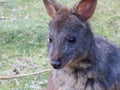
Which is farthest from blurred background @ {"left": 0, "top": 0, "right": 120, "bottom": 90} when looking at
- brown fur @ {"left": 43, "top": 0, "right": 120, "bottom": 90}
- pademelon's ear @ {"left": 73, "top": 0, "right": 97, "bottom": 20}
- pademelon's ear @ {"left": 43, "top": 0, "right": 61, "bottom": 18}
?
pademelon's ear @ {"left": 73, "top": 0, "right": 97, "bottom": 20}

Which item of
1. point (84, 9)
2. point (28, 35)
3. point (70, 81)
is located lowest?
point (28, 35)

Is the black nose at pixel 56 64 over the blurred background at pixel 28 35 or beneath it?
over

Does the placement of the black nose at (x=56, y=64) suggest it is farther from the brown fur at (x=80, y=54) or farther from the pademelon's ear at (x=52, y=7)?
the pademelon's ear at (x=52, y=7)

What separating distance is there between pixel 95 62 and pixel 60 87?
0.42m

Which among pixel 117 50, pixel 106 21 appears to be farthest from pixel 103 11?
pixel 117 50

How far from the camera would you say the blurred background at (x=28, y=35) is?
6.41m

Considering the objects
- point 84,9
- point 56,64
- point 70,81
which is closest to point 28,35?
point 70,81

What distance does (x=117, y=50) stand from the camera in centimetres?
510

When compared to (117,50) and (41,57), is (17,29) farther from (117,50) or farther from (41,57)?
(117,50)

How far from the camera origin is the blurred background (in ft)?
21.0

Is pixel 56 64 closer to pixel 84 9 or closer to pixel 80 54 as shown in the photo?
pixel 80 54

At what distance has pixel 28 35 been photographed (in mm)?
7312

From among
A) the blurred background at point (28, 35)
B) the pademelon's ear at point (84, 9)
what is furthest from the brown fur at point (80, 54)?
the blurred background at point (28, 35)

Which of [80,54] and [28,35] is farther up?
[80,54]
